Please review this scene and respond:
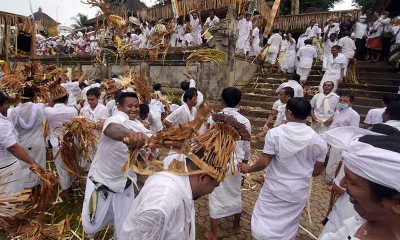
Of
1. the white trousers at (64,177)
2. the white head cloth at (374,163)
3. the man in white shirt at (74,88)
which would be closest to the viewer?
the white head cloth at (374,163)

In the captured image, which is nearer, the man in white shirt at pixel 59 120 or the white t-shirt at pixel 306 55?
the man in white shirt at pixel 59 120

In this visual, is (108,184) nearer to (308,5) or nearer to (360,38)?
(360,38)

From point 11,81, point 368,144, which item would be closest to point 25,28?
point 11,81

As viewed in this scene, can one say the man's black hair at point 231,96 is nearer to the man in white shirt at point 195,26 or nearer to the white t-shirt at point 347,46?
the white t-shirt at point 347,46

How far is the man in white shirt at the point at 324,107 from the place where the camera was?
6539mm

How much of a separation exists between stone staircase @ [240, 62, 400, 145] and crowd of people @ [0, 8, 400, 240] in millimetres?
2969

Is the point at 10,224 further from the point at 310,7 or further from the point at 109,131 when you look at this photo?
the point at 310,7

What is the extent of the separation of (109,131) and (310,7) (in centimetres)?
2735

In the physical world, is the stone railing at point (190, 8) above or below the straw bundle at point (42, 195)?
above

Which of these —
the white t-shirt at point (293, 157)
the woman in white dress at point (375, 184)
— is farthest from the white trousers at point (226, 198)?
the woman in white dress at point (375, 184)

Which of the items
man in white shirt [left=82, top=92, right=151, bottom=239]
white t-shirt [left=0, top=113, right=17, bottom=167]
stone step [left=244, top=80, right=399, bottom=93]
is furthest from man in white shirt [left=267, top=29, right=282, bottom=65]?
white t-shirt [left=0, top=113, right=17, bottom=167]

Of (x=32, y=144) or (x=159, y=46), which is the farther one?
(x=159, y=46)

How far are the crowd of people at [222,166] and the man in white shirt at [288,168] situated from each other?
11 millimetres

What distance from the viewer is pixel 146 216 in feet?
4.55
